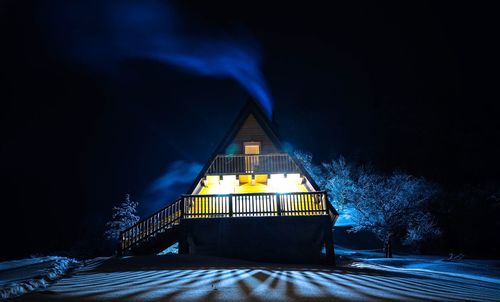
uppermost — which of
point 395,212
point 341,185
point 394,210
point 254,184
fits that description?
point 341,185

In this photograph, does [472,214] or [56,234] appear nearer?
[472,214]

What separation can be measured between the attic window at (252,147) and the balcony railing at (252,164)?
77cm

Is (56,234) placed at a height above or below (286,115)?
below

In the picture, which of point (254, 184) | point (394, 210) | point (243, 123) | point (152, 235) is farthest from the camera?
point (394, 210)

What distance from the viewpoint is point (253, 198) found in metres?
14.2

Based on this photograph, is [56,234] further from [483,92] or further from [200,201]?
[483,92]

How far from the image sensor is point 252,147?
1867 centimetres

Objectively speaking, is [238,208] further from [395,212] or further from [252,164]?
[395,212]

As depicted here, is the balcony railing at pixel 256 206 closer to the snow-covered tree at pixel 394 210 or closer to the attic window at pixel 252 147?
the attic window at pixel 252 147

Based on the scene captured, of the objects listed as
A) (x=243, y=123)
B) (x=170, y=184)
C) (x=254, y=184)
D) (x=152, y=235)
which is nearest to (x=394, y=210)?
(x=254, y=184)

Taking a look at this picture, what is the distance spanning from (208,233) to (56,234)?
61.1m

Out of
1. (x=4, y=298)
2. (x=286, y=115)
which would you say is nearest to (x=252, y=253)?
(x=4, y=298)

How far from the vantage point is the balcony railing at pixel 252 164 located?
17.6 metres

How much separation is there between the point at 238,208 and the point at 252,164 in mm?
4206
